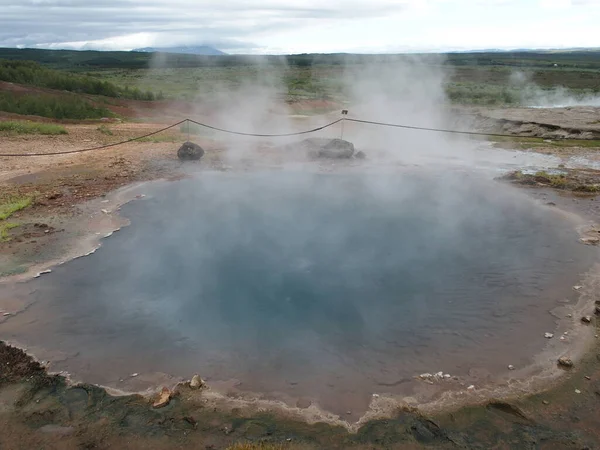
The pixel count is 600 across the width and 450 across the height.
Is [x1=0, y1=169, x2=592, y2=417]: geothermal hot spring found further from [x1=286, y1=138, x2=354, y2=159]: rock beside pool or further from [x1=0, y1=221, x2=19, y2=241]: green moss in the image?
[x1=286, y1=138, x2=354, y2=159]: rock beside pool

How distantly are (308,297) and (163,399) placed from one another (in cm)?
208

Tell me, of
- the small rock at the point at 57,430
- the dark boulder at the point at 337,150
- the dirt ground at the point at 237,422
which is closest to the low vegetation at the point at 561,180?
the dark boulder at the point at 337,150

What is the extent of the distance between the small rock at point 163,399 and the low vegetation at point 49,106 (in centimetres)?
1588

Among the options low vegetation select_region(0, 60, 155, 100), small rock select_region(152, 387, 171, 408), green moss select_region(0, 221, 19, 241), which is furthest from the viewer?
low vegetation select_region(0, 60, 155, 100)

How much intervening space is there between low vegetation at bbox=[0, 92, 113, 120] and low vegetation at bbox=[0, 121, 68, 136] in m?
2.37

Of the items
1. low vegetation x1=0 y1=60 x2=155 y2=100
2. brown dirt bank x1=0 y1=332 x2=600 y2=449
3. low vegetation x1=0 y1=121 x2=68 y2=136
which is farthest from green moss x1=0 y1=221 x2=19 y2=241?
low vegetation x1=0 y1=60 x2=155 y2=100

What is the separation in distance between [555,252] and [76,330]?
663 cm

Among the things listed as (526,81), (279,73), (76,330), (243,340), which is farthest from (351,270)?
(526,81)

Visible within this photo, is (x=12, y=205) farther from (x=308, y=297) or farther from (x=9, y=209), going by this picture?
(x=308, y=297)

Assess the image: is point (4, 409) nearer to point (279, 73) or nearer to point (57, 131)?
point (57, 131)

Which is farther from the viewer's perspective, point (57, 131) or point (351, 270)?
point (57, 131)

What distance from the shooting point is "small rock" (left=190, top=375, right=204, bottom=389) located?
402 cm

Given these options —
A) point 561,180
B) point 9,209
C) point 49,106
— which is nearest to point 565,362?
point 561,180

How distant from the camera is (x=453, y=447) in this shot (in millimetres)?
3477
